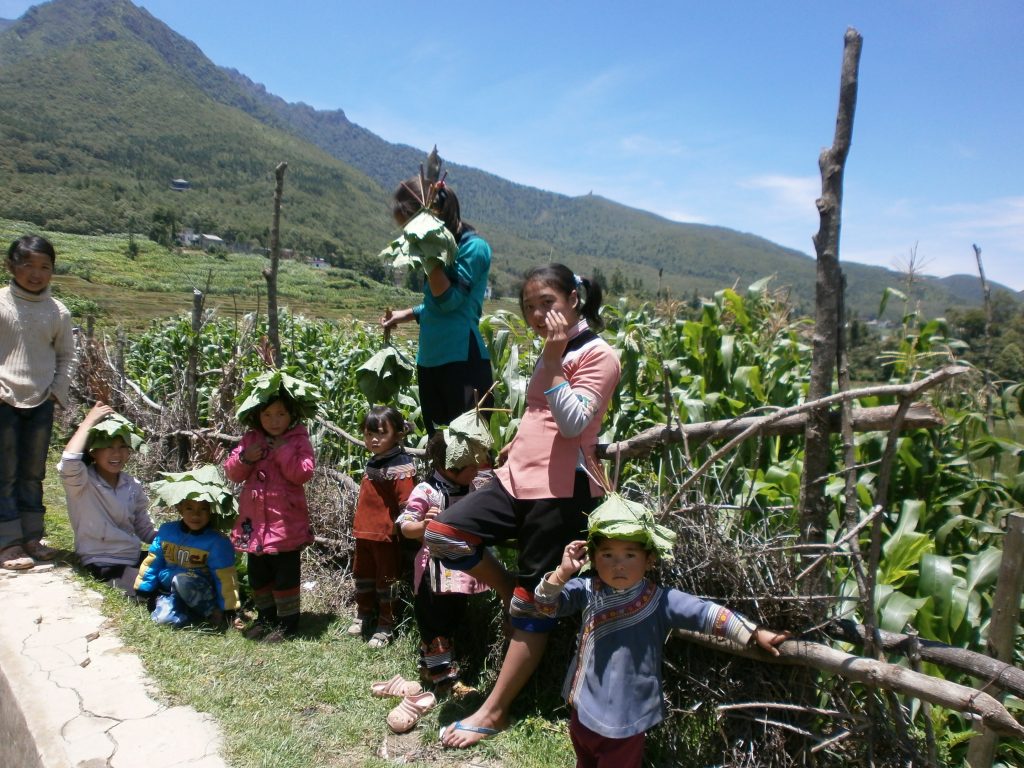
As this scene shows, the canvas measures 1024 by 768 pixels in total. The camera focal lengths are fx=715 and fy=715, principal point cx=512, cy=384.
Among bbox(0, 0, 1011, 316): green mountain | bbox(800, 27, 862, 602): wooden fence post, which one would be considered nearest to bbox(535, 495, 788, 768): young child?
bbox(800, 27, 862, 602): wooden fence post

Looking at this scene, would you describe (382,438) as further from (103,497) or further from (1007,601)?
(1007,601)

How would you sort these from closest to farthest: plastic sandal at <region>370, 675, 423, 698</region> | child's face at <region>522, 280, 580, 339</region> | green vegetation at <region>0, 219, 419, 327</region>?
child's face at <region>522, 280, 580, 339</region>
plastic sandal at <region>370, 675, 423, 698</region>
green vegetation at <region>0, 219, 419, 327</region>

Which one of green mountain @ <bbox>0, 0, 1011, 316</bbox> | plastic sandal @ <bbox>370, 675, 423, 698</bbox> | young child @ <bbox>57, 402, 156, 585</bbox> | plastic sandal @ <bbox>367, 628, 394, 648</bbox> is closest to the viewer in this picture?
plastic sandal @ <bbox>370, 675, 423, 698</bbox>

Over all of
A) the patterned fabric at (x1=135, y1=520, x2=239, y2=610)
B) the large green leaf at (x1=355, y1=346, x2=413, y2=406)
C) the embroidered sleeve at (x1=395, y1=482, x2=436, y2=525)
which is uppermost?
the large green leaf at (x1=355, y1=346, x2=413, y2=406)

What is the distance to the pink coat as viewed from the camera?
3428 millimetres

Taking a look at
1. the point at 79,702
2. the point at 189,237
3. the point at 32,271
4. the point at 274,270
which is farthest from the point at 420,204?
the point at 189,237

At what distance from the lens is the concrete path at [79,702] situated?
2.51 m

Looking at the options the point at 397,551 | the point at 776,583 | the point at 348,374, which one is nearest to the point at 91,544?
the point at 397,551

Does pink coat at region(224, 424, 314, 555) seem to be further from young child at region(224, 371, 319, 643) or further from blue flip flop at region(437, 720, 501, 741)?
blue flip flop at region(437, 720, 501, 741)

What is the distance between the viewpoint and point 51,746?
2.55m

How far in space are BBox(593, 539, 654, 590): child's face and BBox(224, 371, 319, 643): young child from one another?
70.9 inches

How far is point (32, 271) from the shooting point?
13.4ft

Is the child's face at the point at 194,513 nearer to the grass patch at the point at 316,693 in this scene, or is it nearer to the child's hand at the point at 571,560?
the grass patch at the point at 316,693

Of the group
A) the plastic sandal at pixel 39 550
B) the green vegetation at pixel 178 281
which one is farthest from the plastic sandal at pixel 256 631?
the green vegetation at pixel 178 281
